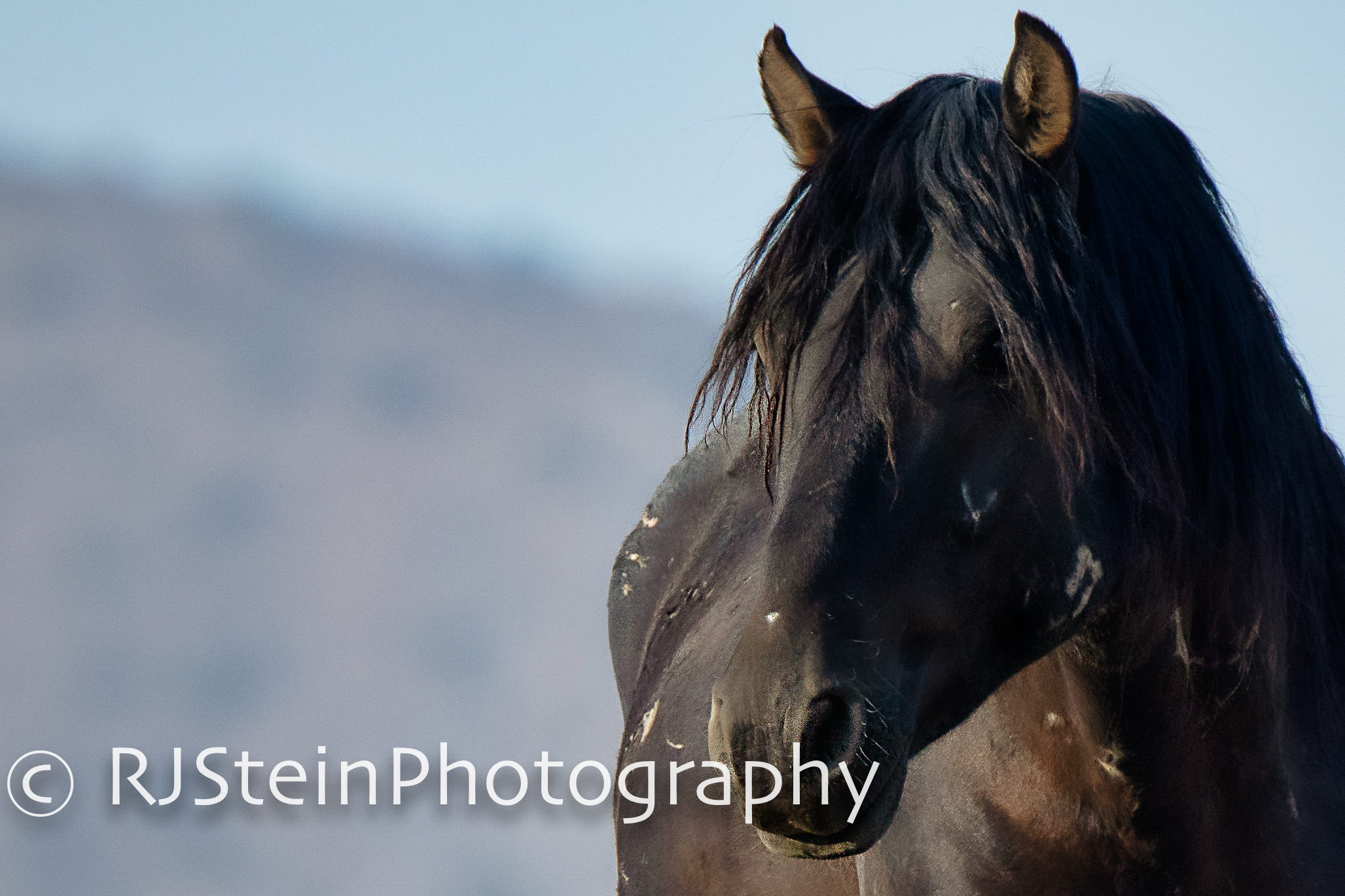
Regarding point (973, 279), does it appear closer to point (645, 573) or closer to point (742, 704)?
point (742, 704)

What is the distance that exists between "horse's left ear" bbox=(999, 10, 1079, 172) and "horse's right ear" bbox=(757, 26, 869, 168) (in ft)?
1.13

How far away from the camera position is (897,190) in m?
2.14

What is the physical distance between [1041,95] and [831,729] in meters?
0.96

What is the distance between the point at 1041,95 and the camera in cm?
210

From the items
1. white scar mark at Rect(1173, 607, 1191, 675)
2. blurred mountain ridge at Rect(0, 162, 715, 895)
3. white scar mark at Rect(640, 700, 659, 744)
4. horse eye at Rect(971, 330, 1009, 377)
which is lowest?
white scar mark at Rect(1173, 607, 1191, 675)

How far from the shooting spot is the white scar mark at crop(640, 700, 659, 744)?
3.72 metres

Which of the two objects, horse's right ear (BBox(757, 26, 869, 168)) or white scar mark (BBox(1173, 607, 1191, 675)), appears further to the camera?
horse's right ear (BBox(757, 26, 869, 168))

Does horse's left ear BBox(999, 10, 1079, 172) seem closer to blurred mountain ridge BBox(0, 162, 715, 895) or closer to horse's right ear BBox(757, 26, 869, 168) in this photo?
horse's right ear BBox(757, 26, 869, 168)

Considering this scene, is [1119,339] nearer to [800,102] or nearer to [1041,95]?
[1041,95]

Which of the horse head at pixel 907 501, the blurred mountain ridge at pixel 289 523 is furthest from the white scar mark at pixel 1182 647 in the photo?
the blurred mountain ridge at pixel 289 523

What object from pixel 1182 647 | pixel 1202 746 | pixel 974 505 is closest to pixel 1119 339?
pixel 974 505

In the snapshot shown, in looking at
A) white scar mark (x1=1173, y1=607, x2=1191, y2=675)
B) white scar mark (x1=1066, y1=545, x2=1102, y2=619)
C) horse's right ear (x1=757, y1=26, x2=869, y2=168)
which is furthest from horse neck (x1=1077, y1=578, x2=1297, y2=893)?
horse's right ear (x1=757, y1=26, x2=869, y2=168)

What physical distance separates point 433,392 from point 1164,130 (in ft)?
Result: 116

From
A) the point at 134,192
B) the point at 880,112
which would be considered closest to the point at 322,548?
the point at 134,192
